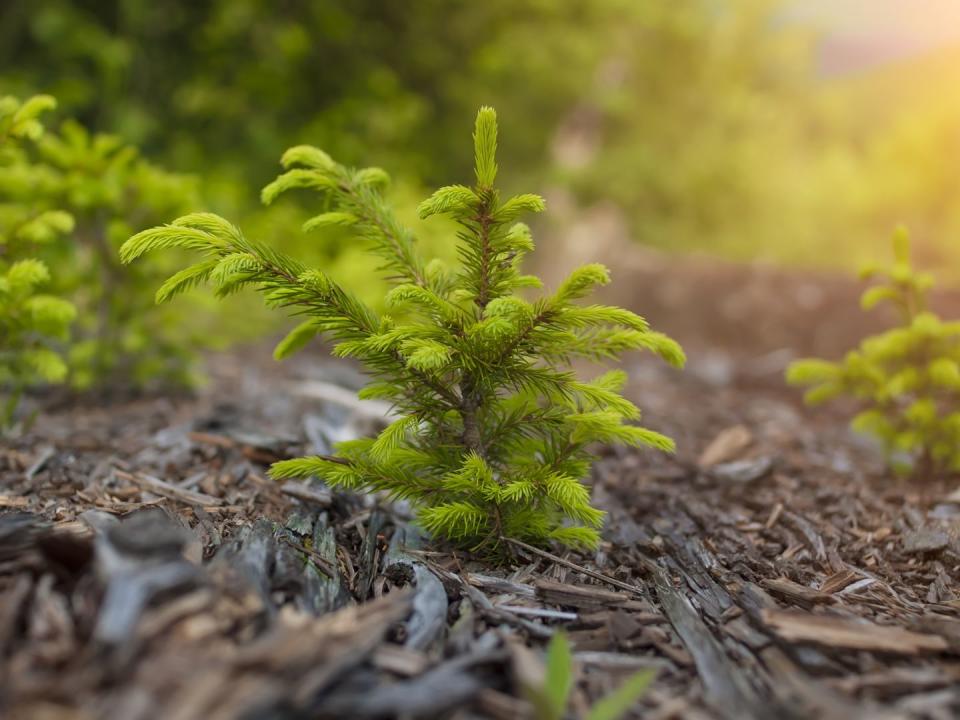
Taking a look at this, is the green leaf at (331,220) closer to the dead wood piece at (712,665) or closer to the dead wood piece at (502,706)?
the dead wood piece at (502,706)

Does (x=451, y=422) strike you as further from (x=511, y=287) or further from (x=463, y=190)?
(x=463, y=190)

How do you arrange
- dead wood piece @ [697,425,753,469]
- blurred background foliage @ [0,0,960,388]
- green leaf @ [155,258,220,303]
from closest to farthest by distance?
green leaf @ [155,258,220,303] < dead wood piece @ [697,425,753,469] < blurred background foliage @ [0,0,960,388]

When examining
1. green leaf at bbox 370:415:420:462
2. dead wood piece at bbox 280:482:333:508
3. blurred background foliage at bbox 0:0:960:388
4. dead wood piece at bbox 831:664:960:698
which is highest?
blurred background foliage at bbox 0:0:960:388

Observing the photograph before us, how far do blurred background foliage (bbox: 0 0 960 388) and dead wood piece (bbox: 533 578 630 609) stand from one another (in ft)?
10.4

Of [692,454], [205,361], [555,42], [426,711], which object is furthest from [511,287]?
[555,42]

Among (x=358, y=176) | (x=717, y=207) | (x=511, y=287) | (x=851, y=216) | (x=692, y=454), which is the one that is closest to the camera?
(x=511, y=287)

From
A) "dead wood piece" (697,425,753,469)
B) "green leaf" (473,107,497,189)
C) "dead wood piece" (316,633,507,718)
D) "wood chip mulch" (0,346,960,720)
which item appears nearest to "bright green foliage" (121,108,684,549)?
"green leaf" (473,107,497,189)

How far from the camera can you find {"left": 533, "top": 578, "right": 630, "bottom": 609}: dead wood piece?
2.13 m

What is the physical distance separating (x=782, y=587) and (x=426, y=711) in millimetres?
1400

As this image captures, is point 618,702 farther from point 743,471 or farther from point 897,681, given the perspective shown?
point 743,471

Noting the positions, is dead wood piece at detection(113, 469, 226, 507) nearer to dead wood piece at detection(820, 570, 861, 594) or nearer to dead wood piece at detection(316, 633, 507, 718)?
dead wood piece at detection(316, 633, 507, 718)

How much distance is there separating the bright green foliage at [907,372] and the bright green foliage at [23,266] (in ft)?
12.1

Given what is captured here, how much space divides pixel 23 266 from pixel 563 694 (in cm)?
271

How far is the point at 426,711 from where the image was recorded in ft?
4.95
